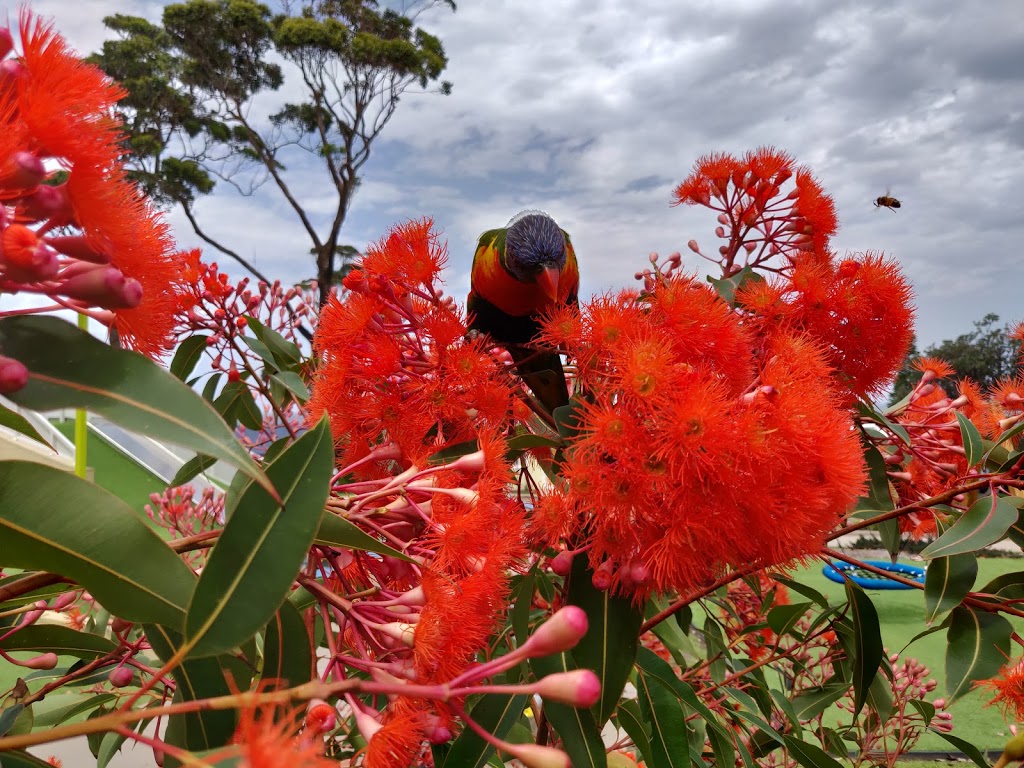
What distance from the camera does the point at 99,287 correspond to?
1.13 ft

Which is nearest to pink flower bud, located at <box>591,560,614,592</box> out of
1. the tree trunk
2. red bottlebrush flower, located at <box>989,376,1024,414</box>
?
red bottlebrush flower, located at <box>989,376,1024,414</box>

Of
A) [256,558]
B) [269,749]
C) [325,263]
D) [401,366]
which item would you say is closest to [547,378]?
[401,366]

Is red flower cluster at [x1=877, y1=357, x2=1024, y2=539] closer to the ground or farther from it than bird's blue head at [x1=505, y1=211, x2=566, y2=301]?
closer to the ground

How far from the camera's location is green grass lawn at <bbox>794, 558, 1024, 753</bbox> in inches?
110

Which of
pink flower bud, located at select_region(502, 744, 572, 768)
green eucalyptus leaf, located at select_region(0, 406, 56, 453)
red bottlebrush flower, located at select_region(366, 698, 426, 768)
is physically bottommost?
red bottlebrush flower, located at select_region(366, 698, 426, 768)

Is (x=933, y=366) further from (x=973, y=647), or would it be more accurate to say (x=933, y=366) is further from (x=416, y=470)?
(x=416, y=470)

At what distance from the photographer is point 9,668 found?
117 inches

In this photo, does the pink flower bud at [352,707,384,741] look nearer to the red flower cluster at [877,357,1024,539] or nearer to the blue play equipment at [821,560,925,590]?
the blue play equipment at [821,560,925,590]

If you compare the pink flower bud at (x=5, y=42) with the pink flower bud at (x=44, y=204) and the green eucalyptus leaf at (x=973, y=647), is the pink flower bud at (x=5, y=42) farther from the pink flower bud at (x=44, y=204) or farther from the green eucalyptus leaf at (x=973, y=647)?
the green eucalyptus leaf at (x=973, y=647)

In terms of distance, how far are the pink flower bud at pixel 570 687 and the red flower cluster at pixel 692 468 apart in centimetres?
25

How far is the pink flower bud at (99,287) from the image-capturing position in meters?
0.34

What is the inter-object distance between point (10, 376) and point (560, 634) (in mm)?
307

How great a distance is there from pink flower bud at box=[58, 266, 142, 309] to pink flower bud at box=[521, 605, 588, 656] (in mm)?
277

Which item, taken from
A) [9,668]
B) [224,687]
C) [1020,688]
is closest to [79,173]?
[224,687]
